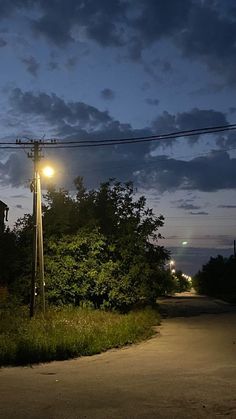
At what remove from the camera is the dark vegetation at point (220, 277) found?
69312 millimetres

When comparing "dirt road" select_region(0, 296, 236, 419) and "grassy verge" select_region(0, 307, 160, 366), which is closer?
"dirt road" select_region(0, 296, 236, 419)

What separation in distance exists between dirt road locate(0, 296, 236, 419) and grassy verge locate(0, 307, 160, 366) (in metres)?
0.56

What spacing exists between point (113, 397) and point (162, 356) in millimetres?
5566

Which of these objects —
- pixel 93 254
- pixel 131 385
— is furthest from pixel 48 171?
pixel 131 385

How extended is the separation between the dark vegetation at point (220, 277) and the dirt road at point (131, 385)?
50162mm

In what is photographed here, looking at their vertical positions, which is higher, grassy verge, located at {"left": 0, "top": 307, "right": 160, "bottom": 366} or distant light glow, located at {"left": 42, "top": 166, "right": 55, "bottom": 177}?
distant light glow, located at {"left": 42, "top": 166, "right": 55, "bottom": 177}

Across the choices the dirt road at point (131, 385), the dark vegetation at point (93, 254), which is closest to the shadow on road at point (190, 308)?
the dark vegetation at point (93, 254)

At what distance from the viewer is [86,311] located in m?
22.9

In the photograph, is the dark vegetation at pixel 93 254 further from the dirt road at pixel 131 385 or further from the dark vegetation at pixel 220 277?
the dark vegetation at pixel 220 277

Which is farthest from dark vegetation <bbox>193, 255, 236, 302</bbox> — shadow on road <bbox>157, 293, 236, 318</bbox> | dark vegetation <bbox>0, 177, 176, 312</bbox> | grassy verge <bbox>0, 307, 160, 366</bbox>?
grassy verge <bbox>0, 307, 160, 366</bbox>

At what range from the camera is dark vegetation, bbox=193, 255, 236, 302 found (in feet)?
227

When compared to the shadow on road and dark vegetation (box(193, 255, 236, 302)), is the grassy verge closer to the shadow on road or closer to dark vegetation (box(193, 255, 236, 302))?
the shadow on road

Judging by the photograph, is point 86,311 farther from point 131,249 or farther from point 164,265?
point 164,265

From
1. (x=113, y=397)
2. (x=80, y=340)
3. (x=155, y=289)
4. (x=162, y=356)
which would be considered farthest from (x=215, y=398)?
(x=155, y=289)
